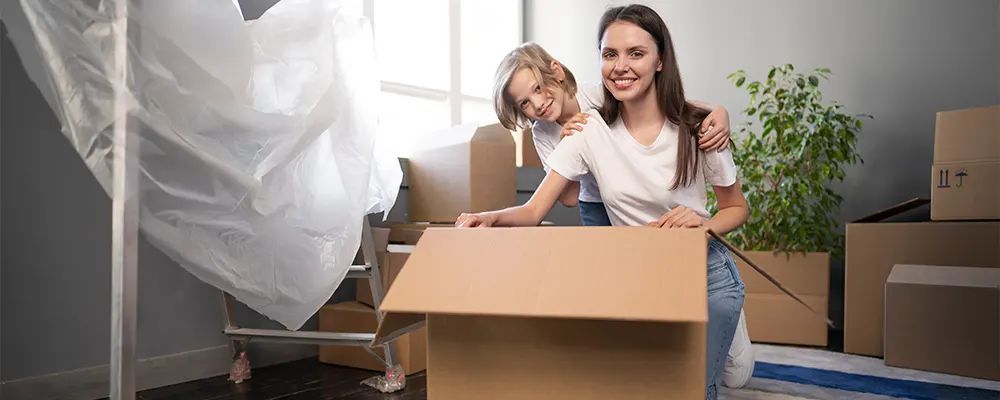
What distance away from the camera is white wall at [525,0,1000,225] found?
2.65 meters

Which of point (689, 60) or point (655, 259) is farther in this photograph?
point (689, 60)

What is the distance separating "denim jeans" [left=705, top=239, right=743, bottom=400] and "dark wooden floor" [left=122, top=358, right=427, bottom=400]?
910 millimetres

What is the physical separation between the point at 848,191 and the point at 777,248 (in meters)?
0.46

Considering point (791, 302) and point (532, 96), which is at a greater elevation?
point (532, 96)

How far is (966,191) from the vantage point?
7.04 feet

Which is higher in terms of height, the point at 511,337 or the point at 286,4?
the point at 286,4

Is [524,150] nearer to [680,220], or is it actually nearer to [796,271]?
[796,271]

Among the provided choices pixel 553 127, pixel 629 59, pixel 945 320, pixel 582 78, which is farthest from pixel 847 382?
pixel 582 78

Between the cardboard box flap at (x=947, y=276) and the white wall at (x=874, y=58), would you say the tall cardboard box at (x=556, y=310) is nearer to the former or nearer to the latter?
the cardboard box flap at (x=947, y=276)

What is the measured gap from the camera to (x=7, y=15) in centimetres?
112

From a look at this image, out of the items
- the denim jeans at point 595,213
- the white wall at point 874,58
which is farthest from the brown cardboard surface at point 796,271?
the denim jeans at point 595,213

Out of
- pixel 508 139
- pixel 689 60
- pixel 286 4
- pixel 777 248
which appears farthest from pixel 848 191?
pixel 286 4

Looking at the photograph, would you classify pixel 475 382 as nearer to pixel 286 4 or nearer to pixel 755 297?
pixel 286 4

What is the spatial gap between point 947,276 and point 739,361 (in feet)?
2.53
